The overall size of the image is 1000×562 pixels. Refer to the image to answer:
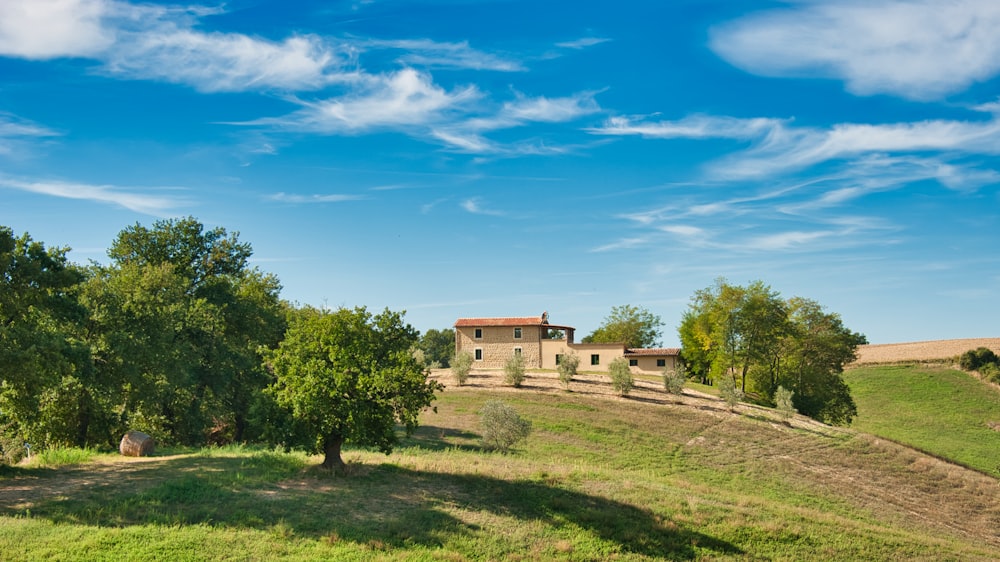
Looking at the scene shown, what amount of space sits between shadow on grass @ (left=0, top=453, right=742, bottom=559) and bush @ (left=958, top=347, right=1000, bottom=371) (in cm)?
9019

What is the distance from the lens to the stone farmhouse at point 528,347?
7719cm

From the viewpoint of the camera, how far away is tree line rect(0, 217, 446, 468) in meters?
24.9

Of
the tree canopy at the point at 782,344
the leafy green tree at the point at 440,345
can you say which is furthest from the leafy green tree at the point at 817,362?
the leafy green tree at the point at 440,345

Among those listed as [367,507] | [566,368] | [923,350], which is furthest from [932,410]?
[367,507]

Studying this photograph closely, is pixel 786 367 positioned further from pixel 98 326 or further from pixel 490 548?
pixel 98 326

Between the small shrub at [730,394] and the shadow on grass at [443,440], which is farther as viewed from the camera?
the small shrub at [730,394]

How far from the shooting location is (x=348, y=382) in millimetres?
25906

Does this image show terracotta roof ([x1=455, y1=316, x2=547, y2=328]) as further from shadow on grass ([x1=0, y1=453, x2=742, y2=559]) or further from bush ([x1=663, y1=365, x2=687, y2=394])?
shadow on grass ([x1=0, y1=453, x2=742, y2=559])

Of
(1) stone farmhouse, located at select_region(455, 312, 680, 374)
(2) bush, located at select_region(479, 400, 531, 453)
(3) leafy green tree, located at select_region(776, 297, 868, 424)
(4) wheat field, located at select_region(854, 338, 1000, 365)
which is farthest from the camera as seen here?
(4) wheat field, located at select_region(854, 338, 1000, 365)

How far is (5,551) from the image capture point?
17094mm

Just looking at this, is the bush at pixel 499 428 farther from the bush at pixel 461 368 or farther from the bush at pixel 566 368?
the bush at pixel 566 368

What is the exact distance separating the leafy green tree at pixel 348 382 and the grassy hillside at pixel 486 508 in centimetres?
217

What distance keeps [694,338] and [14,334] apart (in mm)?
87268

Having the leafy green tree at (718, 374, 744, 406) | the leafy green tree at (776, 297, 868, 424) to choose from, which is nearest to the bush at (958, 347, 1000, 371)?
the leafy green tree at (776, 297, 868, 424)
